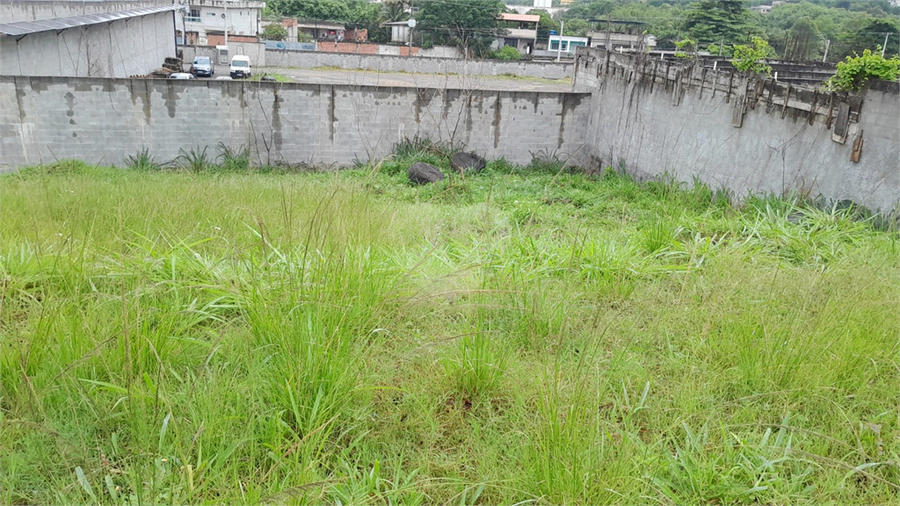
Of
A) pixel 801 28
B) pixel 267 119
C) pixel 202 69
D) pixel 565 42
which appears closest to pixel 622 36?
pixel 565 42

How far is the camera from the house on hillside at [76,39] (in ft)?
38.8

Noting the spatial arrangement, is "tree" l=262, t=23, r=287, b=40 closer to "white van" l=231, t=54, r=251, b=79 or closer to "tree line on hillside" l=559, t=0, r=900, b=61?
"white van" l=231, t=54, r=251, b=79

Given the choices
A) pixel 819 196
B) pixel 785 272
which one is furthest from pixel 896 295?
pixel 819 196

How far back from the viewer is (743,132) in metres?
8.69

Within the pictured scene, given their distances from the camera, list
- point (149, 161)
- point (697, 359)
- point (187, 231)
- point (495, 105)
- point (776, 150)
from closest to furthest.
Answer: point (697, 359)
point (187, 231)
point (776, 150)
point (149, 161)
point (495, 105)

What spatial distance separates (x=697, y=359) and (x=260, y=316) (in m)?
1.75

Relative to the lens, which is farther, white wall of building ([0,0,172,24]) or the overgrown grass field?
white wall of building ([0,0,172,24])

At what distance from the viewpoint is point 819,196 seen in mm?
7020

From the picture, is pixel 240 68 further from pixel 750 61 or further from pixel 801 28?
pixel 801 28

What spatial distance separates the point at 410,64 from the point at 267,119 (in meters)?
18.8

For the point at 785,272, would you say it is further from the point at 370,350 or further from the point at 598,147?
the point at 598,147

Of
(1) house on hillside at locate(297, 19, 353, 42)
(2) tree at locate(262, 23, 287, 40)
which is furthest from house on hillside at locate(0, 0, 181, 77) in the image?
(1) house on hillside at locate(297, 19, 353, 42)

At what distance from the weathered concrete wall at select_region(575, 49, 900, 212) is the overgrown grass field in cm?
360

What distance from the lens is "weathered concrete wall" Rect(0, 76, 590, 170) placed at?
10.3 meters
